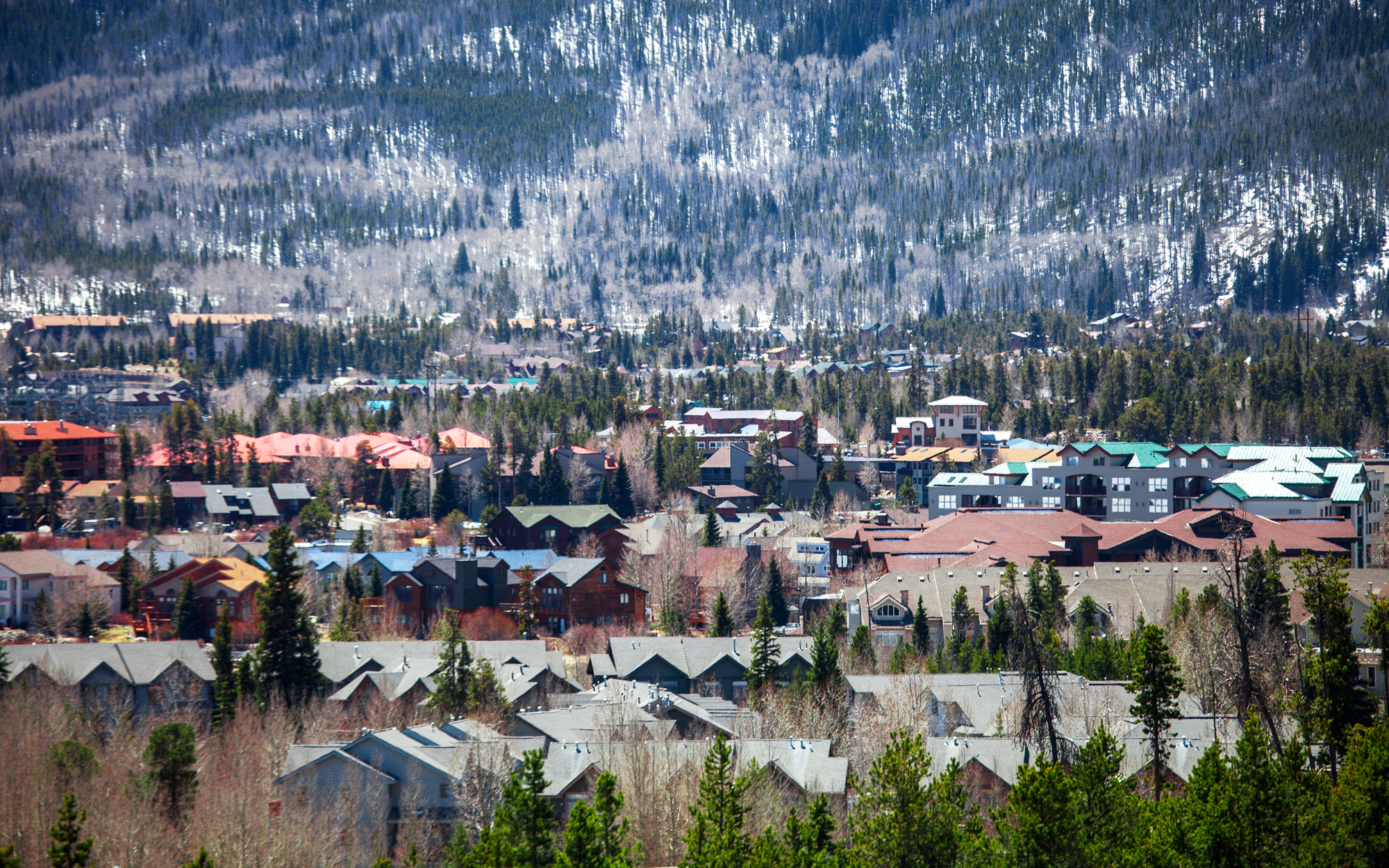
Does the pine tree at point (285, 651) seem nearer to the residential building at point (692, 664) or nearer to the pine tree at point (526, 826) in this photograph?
the residential building at point (692, 664)

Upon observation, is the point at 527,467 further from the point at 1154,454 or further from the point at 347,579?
the point at 1154,454

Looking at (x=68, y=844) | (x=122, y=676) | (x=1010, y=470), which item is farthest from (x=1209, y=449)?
(x=68, y=844)

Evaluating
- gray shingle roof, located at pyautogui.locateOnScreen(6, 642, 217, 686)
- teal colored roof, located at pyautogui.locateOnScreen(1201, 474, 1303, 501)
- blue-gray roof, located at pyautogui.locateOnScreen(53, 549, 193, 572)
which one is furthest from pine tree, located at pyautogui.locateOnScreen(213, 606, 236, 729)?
teal colored roof, located at pyautogui.locateOnScreen(1201, 474, 1303, 501)

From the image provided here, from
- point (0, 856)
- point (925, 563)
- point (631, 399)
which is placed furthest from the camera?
point (631, 399)

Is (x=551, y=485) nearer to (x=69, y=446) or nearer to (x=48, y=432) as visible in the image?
(x=69, y=446)

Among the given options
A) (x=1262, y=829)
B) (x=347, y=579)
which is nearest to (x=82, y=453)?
(x=347, y=579)

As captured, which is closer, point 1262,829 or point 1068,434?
point 1262,829

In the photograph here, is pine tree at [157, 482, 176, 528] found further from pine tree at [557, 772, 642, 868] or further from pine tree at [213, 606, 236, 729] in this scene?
pine tree at [557, 772, 642, 868]
